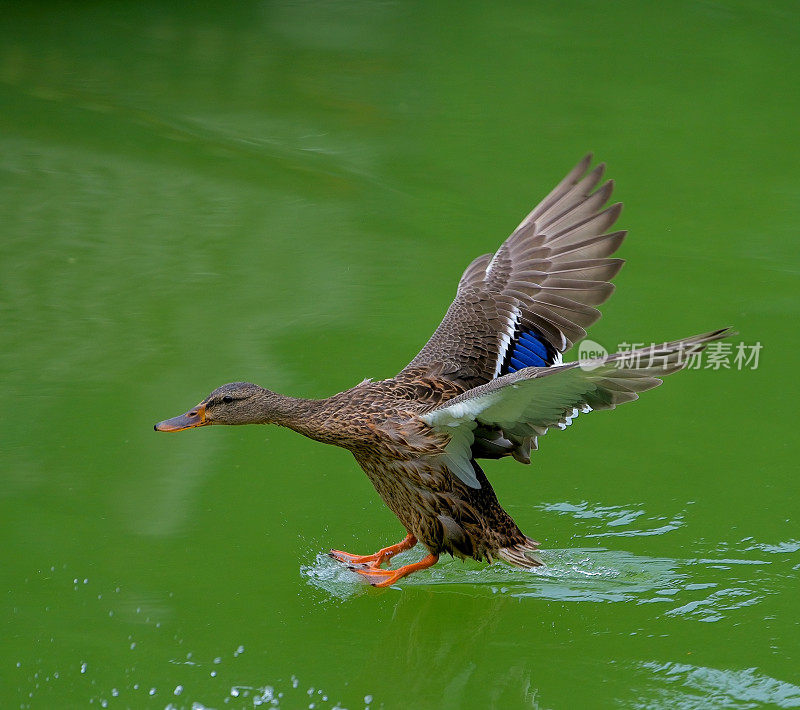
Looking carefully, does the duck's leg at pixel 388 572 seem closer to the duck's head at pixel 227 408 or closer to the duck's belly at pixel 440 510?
the duck's belly at pixel 440 510

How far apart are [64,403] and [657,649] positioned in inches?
124

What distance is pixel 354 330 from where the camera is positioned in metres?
6.62

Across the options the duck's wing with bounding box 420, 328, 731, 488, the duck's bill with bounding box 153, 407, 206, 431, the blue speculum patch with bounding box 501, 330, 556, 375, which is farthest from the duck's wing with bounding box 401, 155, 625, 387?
the duck's bill with bounding box 153, 407, 206, 431

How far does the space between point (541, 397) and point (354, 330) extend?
246 centimetres

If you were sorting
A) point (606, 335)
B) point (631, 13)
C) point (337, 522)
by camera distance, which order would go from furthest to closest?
point (631, 13) → point (606, 335) → point (337, 522)

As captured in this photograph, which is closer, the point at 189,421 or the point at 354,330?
the point at 189,421

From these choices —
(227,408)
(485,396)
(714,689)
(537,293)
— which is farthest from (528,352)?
(714,689)

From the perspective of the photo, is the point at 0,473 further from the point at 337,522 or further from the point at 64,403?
the point at 337,522

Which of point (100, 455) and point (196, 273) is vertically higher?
point (196, 273)

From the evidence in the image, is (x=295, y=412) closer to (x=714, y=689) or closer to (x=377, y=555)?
(x=377, y=555)

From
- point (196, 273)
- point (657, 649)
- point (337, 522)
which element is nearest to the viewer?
point (657, 649)

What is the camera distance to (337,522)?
526 cm

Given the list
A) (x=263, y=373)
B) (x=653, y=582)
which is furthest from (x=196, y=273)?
(x=653, y=582)

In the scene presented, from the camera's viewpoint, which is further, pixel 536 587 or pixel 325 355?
pixel 325 355
